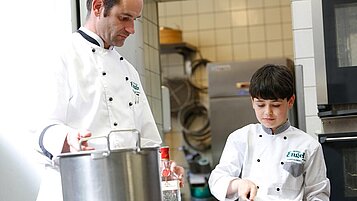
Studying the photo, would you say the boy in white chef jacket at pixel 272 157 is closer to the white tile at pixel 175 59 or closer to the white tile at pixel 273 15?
the white tile at pixel 273 15

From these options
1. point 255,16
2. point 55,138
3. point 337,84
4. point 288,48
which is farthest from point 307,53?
point 255,16

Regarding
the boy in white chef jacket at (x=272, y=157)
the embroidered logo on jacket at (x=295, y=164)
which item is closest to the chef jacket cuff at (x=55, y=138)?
the boy in white chef jacket at (x=272, y=157)

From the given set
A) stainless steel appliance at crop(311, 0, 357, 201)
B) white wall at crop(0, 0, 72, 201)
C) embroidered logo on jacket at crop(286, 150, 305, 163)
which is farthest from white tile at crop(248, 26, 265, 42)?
embroidered logo on jacket at crop(286, 150, 305, 163)

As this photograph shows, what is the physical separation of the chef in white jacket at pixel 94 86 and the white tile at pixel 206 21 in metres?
3.54

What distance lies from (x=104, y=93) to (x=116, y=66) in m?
0.12

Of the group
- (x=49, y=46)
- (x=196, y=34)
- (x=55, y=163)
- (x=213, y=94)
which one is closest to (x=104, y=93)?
(x=55, y=163)

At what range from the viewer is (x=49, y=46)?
2.11 meters

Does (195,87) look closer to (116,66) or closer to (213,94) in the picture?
(213,94)

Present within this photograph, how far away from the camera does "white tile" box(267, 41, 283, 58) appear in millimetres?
4988

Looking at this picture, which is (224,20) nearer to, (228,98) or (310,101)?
(228,98)

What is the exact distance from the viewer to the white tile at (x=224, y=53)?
5113 millimetres

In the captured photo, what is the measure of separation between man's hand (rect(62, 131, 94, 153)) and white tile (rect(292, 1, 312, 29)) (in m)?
1.77

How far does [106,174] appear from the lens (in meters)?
1.20

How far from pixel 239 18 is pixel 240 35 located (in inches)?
5.7
